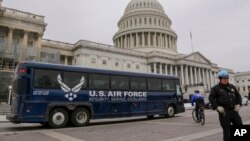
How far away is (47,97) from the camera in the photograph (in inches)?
482

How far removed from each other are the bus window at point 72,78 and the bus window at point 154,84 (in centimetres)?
544

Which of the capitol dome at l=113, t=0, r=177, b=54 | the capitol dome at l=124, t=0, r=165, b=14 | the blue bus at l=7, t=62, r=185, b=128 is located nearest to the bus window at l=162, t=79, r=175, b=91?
the blue bus at l=7, t=62, r=185, b=128

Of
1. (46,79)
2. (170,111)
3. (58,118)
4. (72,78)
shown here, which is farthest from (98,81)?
(170,111)

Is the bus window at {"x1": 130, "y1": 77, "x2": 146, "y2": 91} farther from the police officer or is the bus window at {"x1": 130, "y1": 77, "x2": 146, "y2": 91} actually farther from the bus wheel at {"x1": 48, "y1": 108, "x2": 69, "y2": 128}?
the police officer

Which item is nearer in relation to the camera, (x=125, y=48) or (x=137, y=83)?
(x=137, y=83)

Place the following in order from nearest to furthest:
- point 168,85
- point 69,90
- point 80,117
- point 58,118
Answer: point 58,118
point 69,90
point 80,117
point 168,85

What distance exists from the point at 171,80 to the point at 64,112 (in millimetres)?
9714

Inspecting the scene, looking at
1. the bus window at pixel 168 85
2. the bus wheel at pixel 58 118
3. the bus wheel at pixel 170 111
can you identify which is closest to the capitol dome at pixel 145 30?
the bus window at pixel 168 85

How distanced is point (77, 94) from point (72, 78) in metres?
1.00

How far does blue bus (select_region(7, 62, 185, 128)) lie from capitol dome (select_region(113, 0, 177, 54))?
205 ft

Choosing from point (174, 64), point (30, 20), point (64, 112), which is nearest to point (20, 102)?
point (64, 112)

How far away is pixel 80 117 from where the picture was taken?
1320cm

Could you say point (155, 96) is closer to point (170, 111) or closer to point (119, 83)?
point (170, 111)

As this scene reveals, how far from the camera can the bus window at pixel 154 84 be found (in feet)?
55.6
